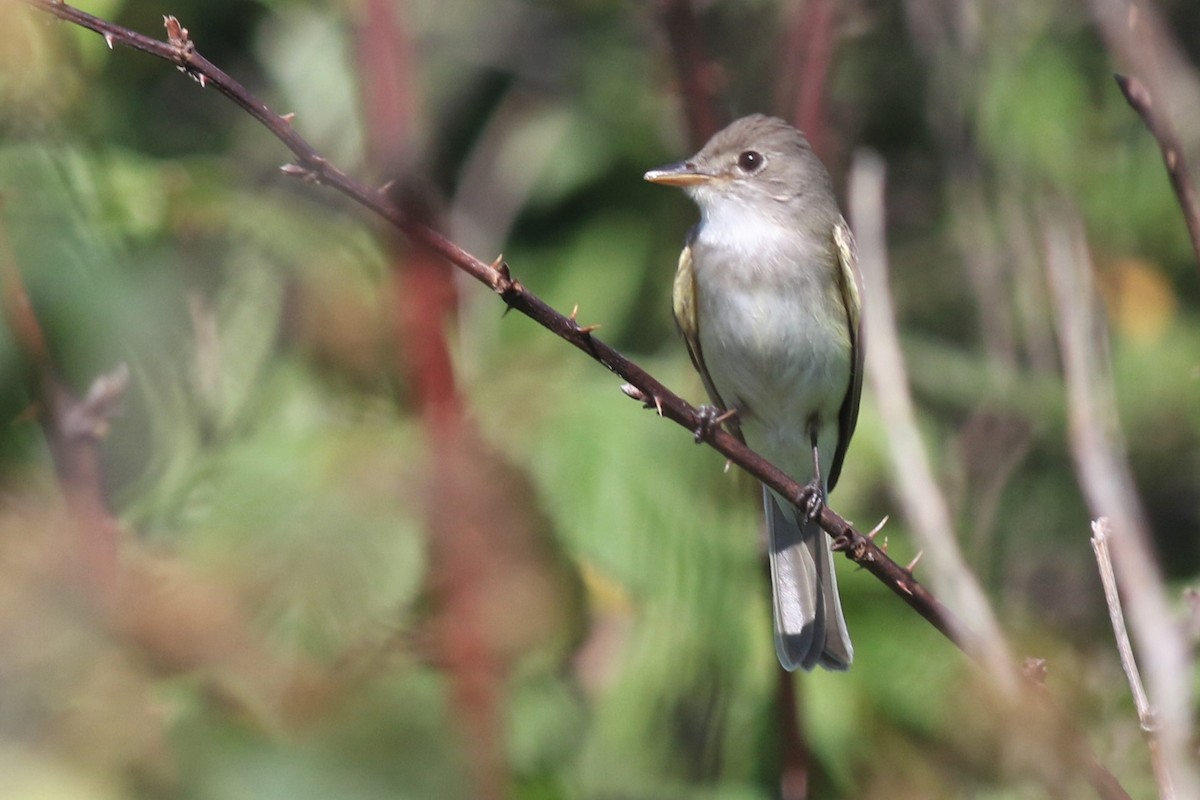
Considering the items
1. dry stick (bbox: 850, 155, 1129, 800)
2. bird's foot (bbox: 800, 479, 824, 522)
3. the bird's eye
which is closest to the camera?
dry stick (bbox: 850, 155, 1129, 800)

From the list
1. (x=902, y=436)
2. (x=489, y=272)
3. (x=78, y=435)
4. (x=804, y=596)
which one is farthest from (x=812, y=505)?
(x=78, y=435)

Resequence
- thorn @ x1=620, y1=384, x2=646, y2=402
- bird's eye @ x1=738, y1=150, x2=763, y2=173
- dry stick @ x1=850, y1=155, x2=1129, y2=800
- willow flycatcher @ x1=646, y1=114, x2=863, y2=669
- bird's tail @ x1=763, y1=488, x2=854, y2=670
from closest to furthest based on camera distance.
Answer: thorn @ x1=620, y1=384, x2=646, y2=402
dry stick @ x1=850, y1=155, x2=1129, y2=800
bird's tail @ x1=763, y1=488, x2=854, y2=670
willow flycatcher @ x1=646, y1=114, x2=863, y2=669
bird's eye @ x1=738, y1=150, x2=763, y2=173

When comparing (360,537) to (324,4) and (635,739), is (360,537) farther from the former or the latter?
(324,4)

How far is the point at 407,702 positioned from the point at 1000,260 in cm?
375

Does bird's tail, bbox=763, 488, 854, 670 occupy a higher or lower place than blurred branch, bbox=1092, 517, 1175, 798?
→ higher

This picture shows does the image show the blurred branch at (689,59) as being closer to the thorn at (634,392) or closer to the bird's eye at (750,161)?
the bird's eye at (750,161)

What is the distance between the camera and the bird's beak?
12.8 feet

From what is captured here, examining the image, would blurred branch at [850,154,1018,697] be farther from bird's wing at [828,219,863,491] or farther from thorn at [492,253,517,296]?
thorn at [492,253,517,296]

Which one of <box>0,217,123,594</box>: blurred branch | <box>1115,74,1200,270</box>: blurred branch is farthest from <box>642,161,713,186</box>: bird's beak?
<box>1115,74,1200,270</box>: blurred branch

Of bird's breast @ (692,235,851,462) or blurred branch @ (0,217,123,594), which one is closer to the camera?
blurred branch @ (0,217,123,594)

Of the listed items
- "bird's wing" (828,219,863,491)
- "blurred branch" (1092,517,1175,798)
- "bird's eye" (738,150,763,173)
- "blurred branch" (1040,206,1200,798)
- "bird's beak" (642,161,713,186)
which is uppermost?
"bird's eye" (738,150,763,173)

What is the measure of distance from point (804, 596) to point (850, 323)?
0.79 meters

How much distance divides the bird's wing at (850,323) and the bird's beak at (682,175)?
46 centimetres

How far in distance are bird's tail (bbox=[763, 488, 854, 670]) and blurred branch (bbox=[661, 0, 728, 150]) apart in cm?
107
